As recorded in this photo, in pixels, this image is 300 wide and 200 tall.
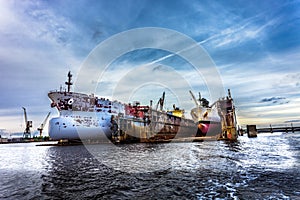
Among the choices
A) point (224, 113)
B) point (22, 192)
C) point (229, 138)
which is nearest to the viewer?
point (22, 192)

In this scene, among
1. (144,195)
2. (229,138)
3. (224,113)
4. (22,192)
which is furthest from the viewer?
(224,113)

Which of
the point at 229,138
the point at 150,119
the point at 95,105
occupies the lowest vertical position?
the point at 229,138

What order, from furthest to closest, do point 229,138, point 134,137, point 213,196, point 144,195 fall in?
point 229,138 < point 134,137 < point 144,195 < point 213,196

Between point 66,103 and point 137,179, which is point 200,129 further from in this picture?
point 137,179

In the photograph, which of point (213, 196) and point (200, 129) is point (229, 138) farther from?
point (213, 196)

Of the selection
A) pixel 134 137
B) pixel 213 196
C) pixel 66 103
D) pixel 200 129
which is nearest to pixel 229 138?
pixel 200 129

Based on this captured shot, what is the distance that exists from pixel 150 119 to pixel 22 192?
42022 millimetres

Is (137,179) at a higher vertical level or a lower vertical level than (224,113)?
lower

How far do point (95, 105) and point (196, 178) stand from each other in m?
48.4

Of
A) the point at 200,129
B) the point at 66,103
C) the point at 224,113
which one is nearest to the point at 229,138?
the point at 224,113

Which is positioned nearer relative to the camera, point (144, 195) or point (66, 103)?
point (144, 195)

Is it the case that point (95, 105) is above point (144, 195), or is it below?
above

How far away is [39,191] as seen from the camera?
877 centimetres

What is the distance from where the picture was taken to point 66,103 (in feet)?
166
